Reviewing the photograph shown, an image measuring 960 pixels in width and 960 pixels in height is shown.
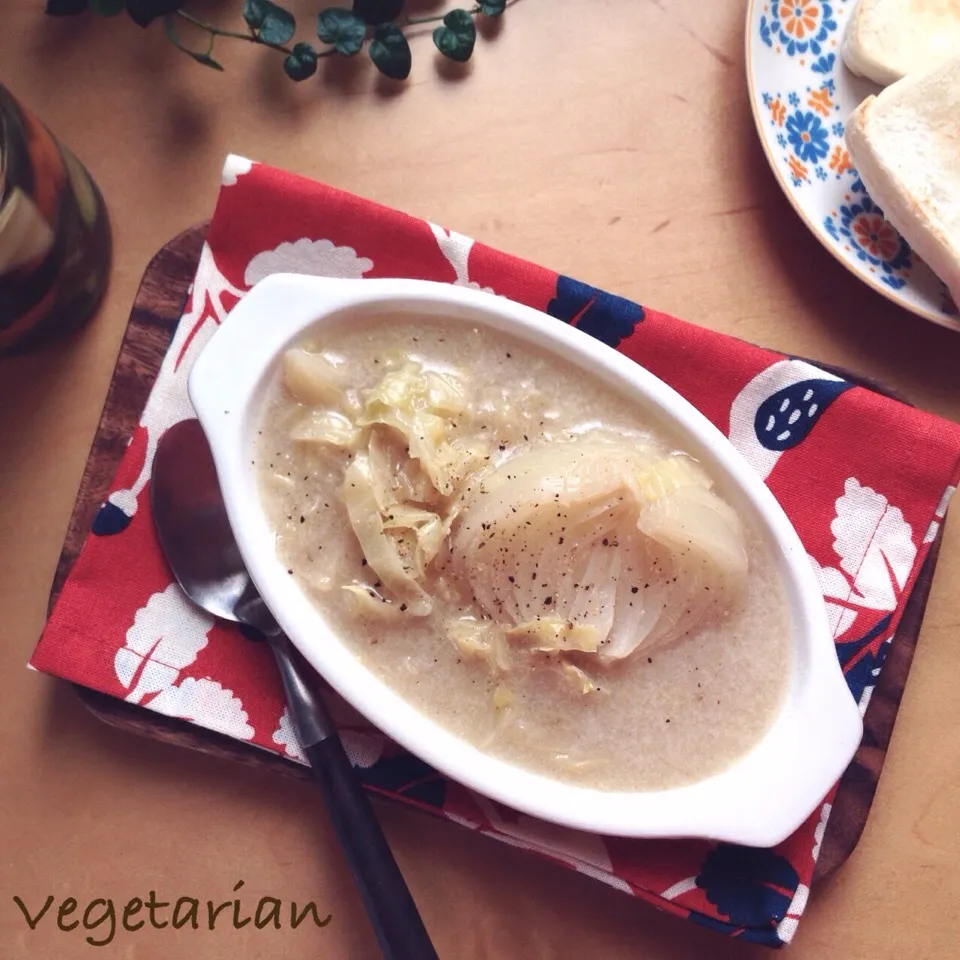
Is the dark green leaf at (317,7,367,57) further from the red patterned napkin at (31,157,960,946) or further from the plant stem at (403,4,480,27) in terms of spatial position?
the red patterned napkin at (31,157,960,946)

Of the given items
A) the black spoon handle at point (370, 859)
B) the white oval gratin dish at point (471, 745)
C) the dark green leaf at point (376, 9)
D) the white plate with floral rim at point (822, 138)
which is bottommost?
the black spoon handle at point (370, 859)

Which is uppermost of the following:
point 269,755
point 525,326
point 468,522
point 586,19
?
point 586,19

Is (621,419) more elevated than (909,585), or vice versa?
(621,419)

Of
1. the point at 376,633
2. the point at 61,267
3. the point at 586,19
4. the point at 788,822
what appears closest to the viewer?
the point at 788,822

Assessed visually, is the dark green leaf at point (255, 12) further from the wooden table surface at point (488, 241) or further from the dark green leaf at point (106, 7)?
the dark green leaf at point (106, 7)

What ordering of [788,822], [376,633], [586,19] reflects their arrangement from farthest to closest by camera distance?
[586,19], [376,633], [788,822]

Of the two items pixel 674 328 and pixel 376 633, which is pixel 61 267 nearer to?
pixel 376 633

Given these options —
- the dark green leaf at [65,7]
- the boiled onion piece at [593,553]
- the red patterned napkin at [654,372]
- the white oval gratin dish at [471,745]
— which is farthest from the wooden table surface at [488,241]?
the boiled onion piece at [593,553]

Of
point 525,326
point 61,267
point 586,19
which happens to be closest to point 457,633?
point 525,326
